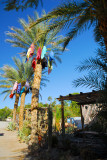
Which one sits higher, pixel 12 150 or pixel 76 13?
pixel 76 13

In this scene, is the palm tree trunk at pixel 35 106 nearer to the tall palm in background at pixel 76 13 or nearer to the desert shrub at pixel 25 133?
the desert shrub at pixel 25 133

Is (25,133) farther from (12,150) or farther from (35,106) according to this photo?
(12,150)

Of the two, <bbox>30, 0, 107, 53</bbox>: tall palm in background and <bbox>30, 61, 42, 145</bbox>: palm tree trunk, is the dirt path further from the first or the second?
<bbox>30, 0, 107, 53</bbox>: tall palm in background

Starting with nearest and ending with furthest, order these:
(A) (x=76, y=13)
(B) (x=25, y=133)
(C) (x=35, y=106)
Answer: (A) (x=76, y=13) < (C) (x=35, y=106) < (B) (x=25, y=133)

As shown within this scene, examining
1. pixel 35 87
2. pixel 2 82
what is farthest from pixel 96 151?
pixel 2 82

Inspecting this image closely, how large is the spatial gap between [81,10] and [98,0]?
2.33ft

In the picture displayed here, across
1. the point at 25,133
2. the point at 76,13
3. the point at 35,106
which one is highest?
the point at 76,13

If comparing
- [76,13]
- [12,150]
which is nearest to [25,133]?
[12,150]

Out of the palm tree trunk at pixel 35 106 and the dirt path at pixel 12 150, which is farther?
the palm tree trunk at pixel 35 106

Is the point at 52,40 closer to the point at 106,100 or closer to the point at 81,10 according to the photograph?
the point at 81,10

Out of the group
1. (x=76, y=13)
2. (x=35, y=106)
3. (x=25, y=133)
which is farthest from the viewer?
(x=25, y=133)

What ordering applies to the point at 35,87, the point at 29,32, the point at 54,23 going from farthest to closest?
the point at 29,32 → the point at 35,87 → the point at 54,23

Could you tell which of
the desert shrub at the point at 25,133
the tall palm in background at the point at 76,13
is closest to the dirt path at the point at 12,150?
the desert shrub at the point at 25,133

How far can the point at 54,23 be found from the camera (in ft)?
19.1
